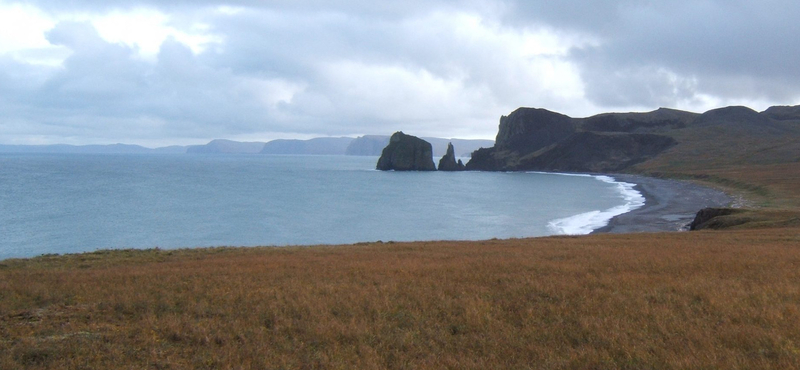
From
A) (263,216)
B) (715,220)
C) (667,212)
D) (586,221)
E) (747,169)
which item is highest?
(747,169)

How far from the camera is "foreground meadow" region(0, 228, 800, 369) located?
8.44m

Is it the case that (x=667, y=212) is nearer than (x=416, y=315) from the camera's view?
No

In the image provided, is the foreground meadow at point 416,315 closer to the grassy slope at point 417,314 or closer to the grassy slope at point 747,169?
the grassy slope at point 417,314

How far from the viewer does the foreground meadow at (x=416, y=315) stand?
844 centimetres

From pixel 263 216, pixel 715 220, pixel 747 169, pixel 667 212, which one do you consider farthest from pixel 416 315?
pixel 747 169

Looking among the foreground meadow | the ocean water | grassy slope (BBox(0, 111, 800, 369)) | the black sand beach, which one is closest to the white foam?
the ocean water

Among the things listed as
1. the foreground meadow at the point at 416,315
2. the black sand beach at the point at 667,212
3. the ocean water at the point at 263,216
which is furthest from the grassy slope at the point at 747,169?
the foreground meadow at the point at 416,315

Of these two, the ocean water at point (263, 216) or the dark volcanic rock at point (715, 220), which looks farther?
the ocean water at point (263, 216)

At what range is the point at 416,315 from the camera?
10.9 metres

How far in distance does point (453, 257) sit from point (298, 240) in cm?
3270

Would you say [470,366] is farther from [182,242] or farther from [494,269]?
[182,242]

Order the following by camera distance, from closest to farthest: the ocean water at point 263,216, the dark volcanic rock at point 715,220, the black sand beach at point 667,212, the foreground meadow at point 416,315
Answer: the foreground meadow at point 416,315 → the dark volcanic rock at point 715,220 → the ocean water at point 263,216 → the black sand beach at point 667,212

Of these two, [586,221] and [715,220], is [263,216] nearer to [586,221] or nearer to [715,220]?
[586,221]

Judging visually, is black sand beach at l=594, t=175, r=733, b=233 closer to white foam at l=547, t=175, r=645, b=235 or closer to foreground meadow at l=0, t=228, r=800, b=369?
white foam at l=547, t=175, r=645, b=235
